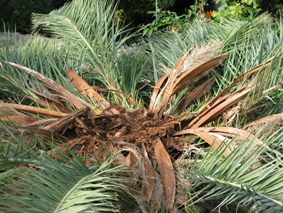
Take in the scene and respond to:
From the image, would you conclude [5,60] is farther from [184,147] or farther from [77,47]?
[184,147]

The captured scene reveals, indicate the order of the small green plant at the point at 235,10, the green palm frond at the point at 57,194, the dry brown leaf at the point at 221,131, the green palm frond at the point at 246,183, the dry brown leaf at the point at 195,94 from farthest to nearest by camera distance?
the small green plant at the point at 235,10 → the dry brown leaf at the point at 195,94 → the dry brown leaf at the point at 221,131 → the green palm frond at the point at 246,183 → the green palm frond at the point at 57,194

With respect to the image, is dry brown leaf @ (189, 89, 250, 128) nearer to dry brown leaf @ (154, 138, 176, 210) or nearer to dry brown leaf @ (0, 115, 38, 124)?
dry brown leaf @ (154, 138, 176, 210)

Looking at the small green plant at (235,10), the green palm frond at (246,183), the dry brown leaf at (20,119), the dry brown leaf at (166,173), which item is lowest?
the dry brown leaf at (166,173)

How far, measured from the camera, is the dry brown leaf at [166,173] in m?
1.07

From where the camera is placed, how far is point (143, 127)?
1429 mm

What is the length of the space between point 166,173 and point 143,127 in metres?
0.33

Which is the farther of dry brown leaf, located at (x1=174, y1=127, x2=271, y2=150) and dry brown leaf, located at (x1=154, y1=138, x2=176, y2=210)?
dry brown leaf, located at (x1=174, y1=127, x2=271, y2=150)

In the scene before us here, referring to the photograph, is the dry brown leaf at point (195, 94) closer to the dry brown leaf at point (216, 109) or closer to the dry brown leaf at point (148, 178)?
the dry brown leaf at point (216, 109)

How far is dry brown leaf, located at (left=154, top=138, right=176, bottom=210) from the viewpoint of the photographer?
1068 millimetres

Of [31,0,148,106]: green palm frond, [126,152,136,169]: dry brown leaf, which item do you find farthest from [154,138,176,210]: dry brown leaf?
[31,0,148,106]: green palm frond

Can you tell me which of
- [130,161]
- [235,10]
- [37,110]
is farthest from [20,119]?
[235,10]

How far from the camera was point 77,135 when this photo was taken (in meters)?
1.42

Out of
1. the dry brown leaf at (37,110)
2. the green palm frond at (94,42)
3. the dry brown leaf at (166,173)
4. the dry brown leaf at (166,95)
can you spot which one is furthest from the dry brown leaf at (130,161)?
the green palm frond at (94,42)

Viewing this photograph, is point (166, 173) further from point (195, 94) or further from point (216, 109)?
point (195, 94)
